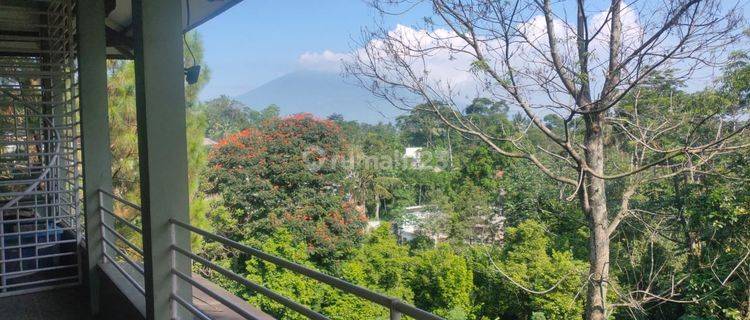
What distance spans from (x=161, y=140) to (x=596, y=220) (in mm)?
6149

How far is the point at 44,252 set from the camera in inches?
130

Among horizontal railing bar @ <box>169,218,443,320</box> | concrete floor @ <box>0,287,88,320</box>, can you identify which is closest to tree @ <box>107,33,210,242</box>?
concrete floor @ <box>0,287,88,320</box>

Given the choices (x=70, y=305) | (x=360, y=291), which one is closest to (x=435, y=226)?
(x=70, y=305)

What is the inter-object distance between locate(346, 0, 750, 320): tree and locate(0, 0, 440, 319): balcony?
4.36 meters

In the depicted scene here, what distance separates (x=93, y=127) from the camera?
268cm

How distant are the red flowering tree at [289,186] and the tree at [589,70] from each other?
4.55 meters

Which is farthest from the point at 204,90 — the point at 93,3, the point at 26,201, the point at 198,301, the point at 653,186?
the point at 653,186

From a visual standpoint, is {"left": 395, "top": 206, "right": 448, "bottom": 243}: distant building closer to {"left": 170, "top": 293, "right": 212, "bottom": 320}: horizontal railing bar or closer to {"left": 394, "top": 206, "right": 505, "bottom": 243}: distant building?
{"left": 394, "top": 206, "right": 505, "bottom": 243}: distant building

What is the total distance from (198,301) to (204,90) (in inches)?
300

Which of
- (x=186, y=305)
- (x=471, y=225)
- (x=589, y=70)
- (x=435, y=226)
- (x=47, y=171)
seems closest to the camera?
(x=186, y=305)

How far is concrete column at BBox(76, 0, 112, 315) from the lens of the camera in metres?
2.62

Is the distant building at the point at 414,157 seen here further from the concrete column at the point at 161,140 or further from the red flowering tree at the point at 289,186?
the concrete column at the point at 161,140

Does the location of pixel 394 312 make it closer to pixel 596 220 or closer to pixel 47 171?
pixel 47 171

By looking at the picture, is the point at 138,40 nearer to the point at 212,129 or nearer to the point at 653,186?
the point at 653,186
